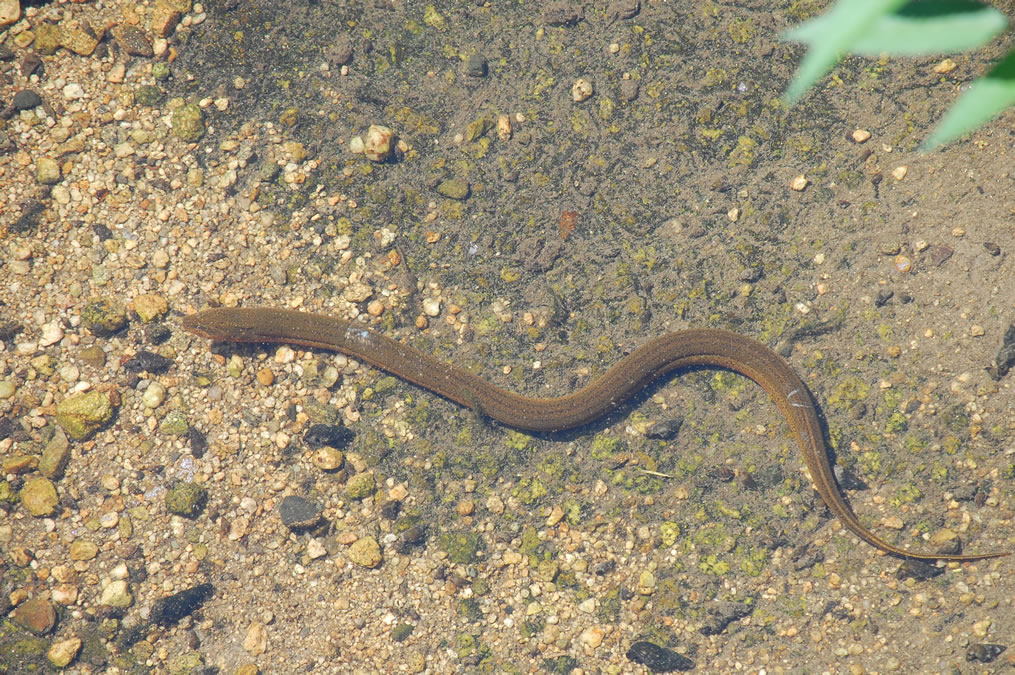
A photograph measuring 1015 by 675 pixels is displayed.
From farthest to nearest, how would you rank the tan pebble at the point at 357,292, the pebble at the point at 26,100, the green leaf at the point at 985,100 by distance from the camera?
the pebble at the point at 26,100
the tan pebble at the point at 357,292
the green leaf at the point at 985,100

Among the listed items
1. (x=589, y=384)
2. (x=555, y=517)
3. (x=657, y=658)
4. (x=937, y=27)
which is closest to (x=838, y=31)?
(x=937, y=27)

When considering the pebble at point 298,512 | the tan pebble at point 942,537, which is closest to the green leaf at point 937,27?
the tan pebble at point 942,537

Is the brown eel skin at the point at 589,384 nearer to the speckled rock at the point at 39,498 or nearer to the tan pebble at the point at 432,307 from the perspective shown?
the tan pebble at the point at 432,307

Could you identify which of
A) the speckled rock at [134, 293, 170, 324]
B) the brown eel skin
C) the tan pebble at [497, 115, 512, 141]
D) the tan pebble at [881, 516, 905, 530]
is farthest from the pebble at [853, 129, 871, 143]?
the speckled rock at [134, 293, 170, 324]

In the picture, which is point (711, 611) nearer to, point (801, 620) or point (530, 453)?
point (801, 620)

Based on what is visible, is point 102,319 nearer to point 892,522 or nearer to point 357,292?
point 357,292

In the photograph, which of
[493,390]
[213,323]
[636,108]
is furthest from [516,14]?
[213,323]
